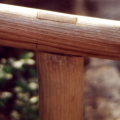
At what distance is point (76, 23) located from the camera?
74 centimetres

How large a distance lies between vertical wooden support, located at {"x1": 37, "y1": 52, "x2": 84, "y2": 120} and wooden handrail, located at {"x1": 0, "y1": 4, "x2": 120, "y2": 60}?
91mm

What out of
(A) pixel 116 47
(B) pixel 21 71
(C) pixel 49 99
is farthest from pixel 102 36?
(B) pixel 21 71

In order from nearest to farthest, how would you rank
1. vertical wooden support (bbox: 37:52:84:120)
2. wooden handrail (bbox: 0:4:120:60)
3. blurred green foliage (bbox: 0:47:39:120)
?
wooden handrail (bbox: 0:4:120:60) → vertical wooden support (bbox: 37:52:84:120) → blurred green foliage (bbox: 0:47:39:120)

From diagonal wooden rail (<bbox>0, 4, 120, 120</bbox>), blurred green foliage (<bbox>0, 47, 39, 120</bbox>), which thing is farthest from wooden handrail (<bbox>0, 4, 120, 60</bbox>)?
blurred green foliage (<bbox>0, 47, 39, 120</bbox>)

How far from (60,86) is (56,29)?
0.23 metres

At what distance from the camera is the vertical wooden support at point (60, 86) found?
0.85 metres

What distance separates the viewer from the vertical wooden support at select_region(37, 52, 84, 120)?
846 mm

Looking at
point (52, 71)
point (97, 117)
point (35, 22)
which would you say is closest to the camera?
point (35, 22)

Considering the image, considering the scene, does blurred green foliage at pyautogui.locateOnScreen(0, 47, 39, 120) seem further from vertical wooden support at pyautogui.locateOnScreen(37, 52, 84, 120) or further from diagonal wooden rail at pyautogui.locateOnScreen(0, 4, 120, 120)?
diagonal wooden rail at pyautogui.locateOnScreen(0, 4, 120, 120)

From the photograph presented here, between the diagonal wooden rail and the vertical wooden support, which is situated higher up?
the diagonal wooden rail

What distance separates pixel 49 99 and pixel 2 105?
4.64 ft

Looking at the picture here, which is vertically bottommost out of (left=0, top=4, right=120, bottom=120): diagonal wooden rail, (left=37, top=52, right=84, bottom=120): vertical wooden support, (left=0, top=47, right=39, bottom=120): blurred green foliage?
(left=37, top=52, right=84, bottom=120): vertical wooden support

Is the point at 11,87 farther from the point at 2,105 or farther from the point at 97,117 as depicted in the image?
the point at 97,117

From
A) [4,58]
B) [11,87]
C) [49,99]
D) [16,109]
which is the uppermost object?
[4,58]
